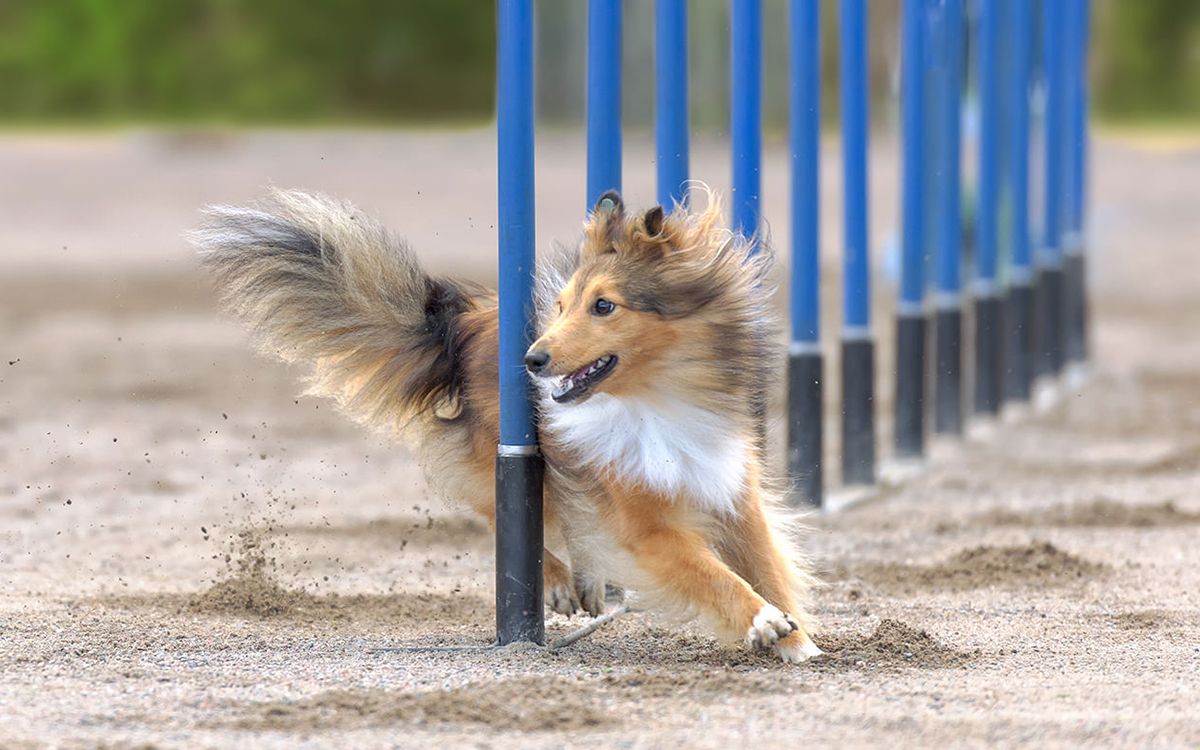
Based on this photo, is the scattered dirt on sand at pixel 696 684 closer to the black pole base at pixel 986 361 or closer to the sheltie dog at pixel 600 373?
the sheltie dog at pixel 600 373

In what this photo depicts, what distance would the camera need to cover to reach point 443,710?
487cm

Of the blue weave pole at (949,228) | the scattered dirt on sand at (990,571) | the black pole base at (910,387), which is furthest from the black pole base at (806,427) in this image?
the blue weave pole at (949,228)

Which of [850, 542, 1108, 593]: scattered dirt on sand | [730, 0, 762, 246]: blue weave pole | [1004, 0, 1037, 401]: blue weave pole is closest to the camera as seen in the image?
[850, 542, 1108, 593]: scattered dirt on sand

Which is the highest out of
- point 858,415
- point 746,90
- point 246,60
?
point 246,60

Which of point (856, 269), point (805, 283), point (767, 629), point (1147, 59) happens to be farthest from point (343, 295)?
point (1147, 59)

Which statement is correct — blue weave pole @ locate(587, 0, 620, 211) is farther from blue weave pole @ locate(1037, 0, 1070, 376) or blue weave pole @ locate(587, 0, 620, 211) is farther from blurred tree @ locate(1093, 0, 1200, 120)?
blurred tree @ locate(1093, 0, 1200, 120)

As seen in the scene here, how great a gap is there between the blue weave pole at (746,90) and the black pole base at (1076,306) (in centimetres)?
643

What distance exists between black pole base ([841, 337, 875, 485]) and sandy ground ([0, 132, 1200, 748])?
0.63 ft

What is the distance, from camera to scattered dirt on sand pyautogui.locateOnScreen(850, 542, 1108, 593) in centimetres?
697

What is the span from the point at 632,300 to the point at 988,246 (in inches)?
245

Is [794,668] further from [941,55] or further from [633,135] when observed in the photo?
[633,135]

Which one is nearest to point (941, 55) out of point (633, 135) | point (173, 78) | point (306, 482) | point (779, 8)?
point (306, 482)

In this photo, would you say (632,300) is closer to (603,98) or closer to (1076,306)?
(603,98)

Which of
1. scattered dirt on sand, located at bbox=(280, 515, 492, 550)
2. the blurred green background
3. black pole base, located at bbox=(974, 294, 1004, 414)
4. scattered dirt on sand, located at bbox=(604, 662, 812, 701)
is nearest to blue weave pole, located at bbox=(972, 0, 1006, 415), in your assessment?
black pole base, located at bbox=(974, 294, 1004, 414)
